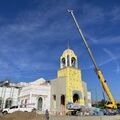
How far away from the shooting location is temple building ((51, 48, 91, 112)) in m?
43.3

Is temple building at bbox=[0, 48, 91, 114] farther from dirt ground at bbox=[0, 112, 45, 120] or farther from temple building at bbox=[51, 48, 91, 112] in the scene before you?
dirt ground at bbox=[0, 112, 45, 120]

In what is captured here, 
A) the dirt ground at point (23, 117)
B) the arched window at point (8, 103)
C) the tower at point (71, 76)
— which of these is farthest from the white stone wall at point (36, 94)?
the dirt ground at point (23, 117)

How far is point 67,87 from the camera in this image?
43438 mm

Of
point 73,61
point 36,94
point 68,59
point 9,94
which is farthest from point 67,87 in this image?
point 9,94

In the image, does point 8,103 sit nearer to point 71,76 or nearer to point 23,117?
point 71,76

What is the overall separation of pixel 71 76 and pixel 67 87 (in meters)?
3.17

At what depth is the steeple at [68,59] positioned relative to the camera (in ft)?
157

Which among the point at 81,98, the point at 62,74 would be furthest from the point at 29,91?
the point at 81,98

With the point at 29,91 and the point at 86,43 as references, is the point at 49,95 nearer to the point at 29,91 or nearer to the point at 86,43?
the point at 29,91

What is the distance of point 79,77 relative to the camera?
46.9 m

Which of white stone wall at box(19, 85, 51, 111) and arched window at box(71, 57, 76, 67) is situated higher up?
arched window at box(71, 57, 76, 67)

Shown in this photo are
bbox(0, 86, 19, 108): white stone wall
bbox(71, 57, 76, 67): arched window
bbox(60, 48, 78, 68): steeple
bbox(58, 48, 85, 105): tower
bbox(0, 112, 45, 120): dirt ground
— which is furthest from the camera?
bbox(71, 57, 76, 67): arched window

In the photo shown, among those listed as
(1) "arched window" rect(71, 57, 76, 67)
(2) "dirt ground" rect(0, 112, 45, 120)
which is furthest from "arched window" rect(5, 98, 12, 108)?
(1) "arched window" rect(71, 57, 76, 67)

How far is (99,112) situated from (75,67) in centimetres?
1550
